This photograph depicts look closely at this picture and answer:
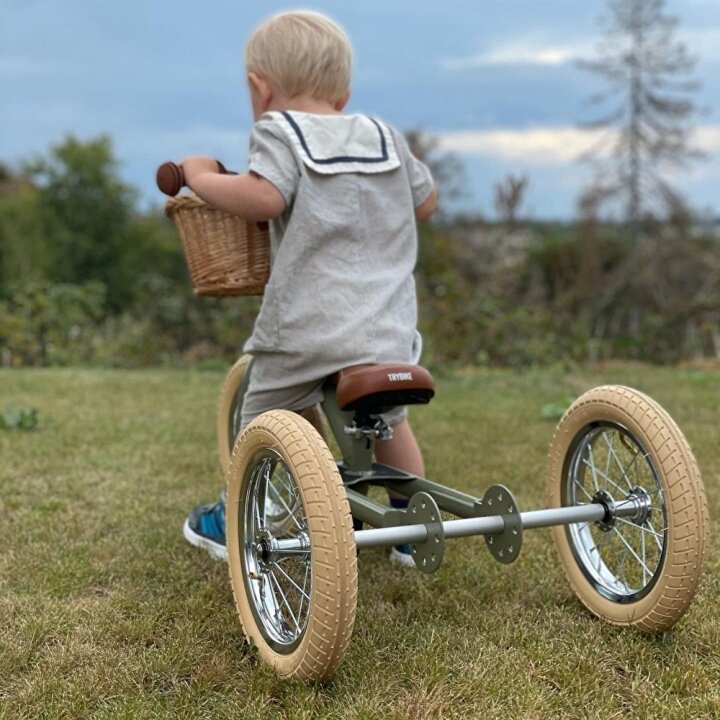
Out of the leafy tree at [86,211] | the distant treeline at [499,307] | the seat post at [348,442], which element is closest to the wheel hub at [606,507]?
the seat post at [348,442]

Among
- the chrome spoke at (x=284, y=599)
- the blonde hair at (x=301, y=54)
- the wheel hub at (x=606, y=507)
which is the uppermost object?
the blonde hair at (x=301, y=54)

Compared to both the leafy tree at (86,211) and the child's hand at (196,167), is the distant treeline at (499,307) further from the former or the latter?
the leafy tree at (86,211)

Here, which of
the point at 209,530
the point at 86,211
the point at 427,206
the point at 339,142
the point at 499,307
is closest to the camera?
the point at 339,142

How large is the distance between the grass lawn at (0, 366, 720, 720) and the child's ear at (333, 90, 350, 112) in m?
1.38

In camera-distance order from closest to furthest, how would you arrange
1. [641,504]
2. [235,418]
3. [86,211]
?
[641,504] < [235,418] < [86,211]

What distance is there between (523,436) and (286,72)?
8.71 ft

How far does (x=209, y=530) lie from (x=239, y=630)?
657 mm

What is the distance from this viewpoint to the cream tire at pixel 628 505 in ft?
6.56

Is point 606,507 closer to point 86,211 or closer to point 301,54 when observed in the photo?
point 301,54

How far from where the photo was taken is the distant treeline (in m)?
8.16

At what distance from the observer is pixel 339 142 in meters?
2.38

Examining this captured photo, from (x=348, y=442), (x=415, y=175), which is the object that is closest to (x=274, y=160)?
(x=415, y=175)

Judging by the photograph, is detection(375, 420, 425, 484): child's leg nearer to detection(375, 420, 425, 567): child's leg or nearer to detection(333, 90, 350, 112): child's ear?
detection(375, 420, 425, 567): child's leg

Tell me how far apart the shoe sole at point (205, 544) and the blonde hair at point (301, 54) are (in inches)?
54.5
